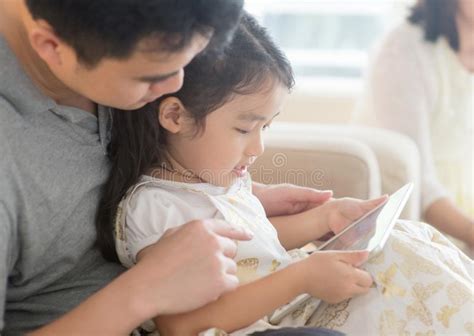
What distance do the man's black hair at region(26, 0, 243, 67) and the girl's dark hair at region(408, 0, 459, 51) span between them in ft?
4.09

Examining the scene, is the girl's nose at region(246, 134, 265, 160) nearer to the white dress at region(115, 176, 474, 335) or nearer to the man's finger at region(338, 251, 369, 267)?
the white dress at region(115, 176, 474, 335)

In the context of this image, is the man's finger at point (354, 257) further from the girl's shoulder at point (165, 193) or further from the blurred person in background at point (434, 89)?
the blurred person in background at point (434, 89)

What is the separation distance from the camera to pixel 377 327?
0.98 metres

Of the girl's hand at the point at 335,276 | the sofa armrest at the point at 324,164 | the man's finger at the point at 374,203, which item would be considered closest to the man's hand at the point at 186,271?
the girl's hand at the point at 335,276

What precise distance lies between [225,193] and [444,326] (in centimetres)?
38

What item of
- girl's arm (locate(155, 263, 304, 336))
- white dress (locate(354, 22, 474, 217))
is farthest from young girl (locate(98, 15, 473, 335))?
white dress (locate(354, 22, 474, 217))

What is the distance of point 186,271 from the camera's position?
90cm

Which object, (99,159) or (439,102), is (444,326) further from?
(439,102)

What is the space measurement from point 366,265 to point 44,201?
1.51 ft

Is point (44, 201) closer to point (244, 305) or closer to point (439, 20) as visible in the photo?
point (244, 305)

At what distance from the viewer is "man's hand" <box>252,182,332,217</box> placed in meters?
1.26

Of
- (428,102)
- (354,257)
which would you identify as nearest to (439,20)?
(428,102)

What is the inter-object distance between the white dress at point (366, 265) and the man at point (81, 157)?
0.24ft

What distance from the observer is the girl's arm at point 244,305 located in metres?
0.97
